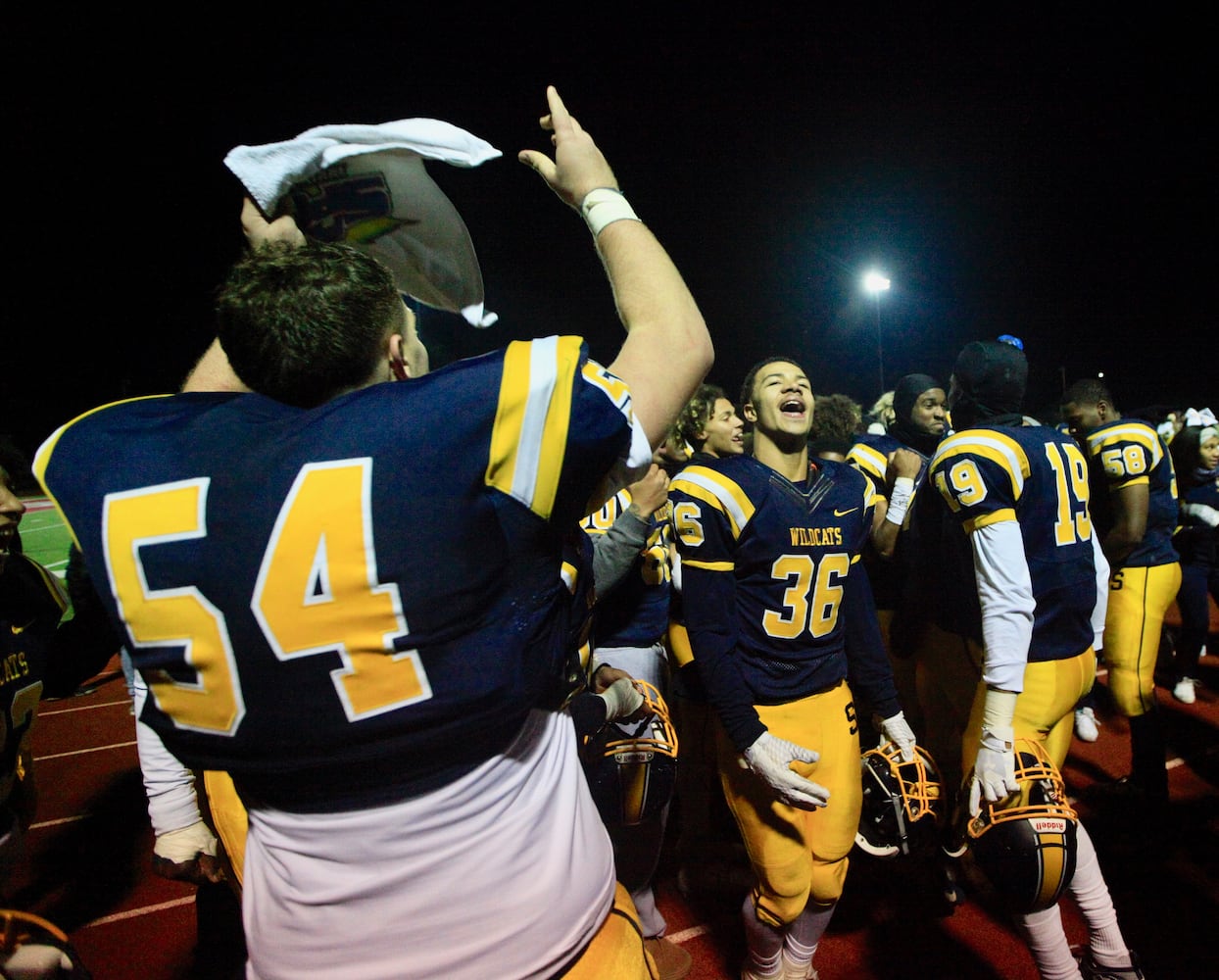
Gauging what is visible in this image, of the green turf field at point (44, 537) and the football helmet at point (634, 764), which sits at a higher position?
the football helmet at point (634, 764)

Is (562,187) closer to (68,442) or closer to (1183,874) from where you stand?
(68,442)

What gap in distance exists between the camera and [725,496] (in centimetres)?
264

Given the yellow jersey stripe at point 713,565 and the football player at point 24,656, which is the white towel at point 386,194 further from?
the football player at point 24,656

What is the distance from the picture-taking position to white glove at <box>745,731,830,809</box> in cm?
212

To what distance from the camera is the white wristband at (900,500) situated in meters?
4.25

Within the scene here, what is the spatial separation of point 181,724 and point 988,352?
324cm

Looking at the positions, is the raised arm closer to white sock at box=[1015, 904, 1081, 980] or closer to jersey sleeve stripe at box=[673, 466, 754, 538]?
jersey sleeve stripe at box=[673, 466, 754, 538]

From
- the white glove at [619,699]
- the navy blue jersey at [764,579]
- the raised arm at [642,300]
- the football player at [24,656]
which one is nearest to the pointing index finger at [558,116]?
the raised arm at [642,300]

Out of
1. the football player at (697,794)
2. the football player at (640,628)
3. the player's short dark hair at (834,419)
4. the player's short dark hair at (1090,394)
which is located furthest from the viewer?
the player's short dark hair at (834,419)

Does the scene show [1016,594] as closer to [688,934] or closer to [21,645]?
[688,934]

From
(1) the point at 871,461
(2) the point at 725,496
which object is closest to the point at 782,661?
(2) the point at 725,496

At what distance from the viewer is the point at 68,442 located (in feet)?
3.28

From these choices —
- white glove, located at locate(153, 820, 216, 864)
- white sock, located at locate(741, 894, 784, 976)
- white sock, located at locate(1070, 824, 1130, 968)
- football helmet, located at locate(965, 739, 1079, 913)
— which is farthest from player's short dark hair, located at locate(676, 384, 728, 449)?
white glove, located at locate(153, 820, 216, 864)

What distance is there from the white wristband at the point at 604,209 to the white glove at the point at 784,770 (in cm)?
180
